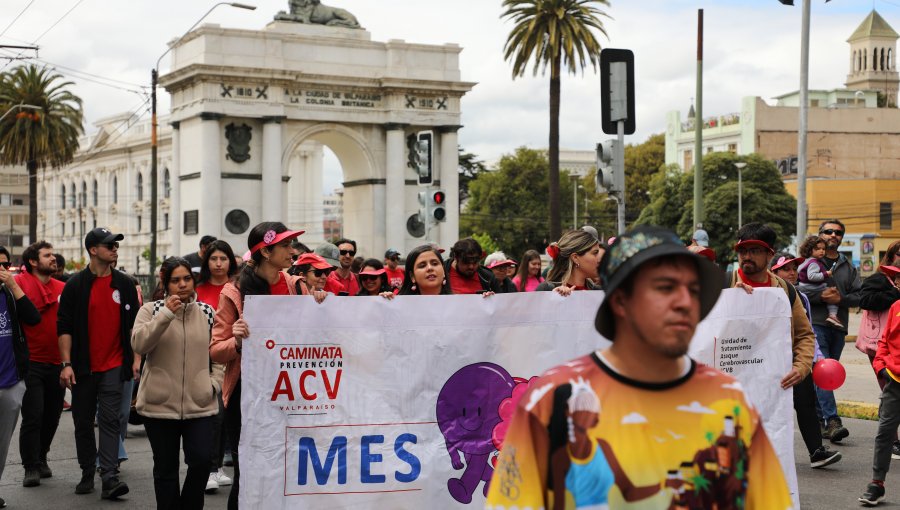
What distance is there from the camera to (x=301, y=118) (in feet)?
162

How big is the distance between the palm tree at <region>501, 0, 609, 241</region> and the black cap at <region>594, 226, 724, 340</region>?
43043 mm

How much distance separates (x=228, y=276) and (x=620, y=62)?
190 inches

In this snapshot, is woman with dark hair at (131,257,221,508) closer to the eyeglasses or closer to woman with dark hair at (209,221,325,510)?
woman with dark hair at (209,221,325,510)

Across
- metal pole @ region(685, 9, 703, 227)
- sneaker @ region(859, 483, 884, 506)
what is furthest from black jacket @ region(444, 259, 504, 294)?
metal pole @ region(685, 9, 703, 227)

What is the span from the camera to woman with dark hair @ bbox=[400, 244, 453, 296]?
7.93m

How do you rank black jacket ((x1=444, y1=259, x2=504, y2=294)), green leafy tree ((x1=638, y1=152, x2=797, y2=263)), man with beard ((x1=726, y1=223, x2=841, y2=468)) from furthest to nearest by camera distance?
1. green leafy tree ((x1=638, y1=152, x2=797, y2=263))
2. black jacket ((x1=444, y1=259, x2=504, y2=294))
3. man with beard ((x1=726, y1=223, x2=841, y2=468))

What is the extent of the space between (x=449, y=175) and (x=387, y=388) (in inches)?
1776

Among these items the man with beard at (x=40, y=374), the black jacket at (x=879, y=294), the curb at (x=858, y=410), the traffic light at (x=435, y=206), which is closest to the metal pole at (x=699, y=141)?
the traffic light at (x=435, y=206)

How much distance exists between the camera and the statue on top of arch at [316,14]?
167ft

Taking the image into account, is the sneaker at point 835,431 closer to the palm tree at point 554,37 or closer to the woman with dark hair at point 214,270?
the woman with dark hair at point 214,270

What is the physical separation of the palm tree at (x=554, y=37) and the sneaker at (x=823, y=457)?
35805 millimetres

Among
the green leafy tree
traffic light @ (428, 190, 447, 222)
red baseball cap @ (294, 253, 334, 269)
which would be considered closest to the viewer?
red baseball cap @ (294, 253, 334, 269)

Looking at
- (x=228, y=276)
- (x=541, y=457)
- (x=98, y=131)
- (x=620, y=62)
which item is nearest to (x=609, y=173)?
(x=620, y=62)

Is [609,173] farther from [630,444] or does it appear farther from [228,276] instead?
[630,444]
